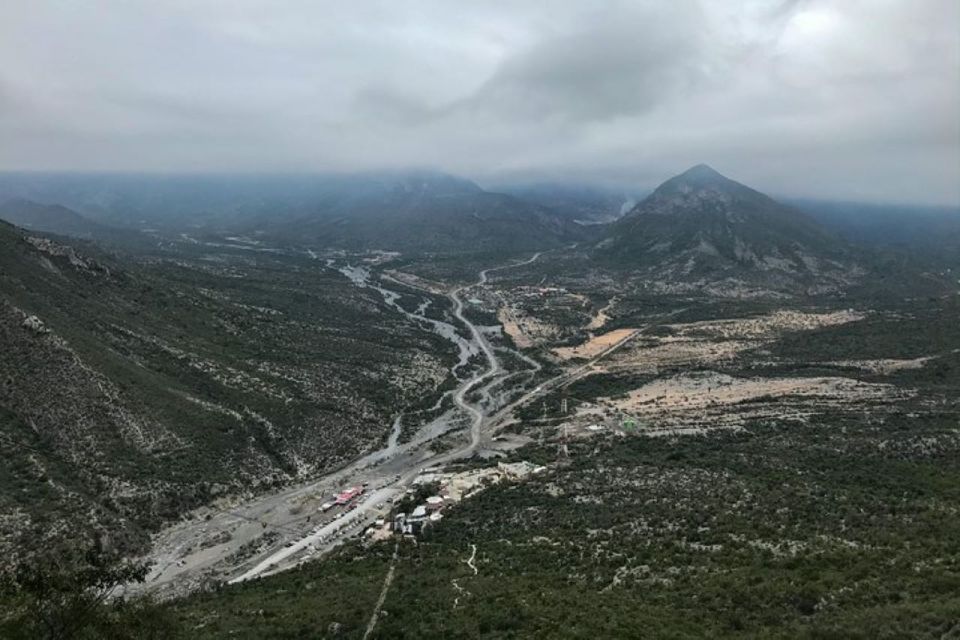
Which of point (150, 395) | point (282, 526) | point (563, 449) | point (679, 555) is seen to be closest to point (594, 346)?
point (563, 449)

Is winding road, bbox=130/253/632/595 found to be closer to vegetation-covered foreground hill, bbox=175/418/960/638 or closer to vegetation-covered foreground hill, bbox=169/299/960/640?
vegetation-covered foreground hill, bbox=169/299/960/640

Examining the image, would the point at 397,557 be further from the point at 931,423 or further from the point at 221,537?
the point at 931,423

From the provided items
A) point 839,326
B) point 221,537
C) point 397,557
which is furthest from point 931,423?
point 839,326

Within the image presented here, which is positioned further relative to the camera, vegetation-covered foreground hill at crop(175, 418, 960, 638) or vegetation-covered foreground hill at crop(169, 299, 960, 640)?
vegetation-covered foreground hill at crop(169, 299, 960, 640)

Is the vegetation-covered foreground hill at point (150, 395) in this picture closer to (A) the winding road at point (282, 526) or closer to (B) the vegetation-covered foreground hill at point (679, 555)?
(A) the winding road at point (282, 526)

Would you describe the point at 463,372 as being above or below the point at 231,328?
below

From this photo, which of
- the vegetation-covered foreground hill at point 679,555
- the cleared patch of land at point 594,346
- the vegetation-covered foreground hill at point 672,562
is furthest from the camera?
the cleared patch of land at point 594,346

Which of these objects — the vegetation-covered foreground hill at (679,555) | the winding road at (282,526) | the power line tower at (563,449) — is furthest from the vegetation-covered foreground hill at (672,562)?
the power line tower at (563,449)

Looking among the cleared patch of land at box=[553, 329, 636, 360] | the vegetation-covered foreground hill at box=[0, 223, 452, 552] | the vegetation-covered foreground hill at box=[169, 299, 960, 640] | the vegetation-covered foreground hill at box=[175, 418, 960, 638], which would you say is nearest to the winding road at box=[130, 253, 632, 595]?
the vegetation-covered foreground hill at box=[0, 223, 452, 552]
